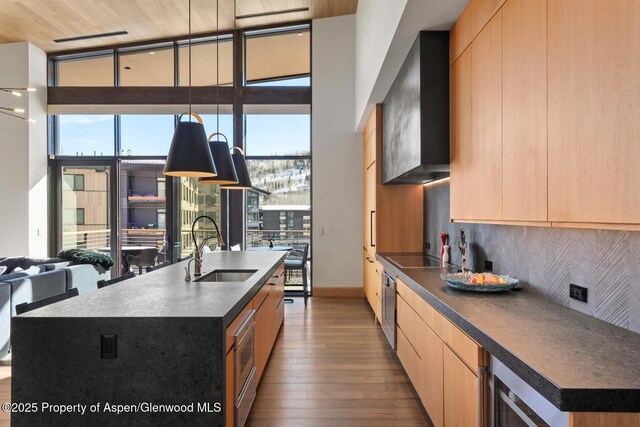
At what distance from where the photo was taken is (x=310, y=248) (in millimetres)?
6340

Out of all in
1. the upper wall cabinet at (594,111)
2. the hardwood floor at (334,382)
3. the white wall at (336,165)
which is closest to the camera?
the upper wall cabinet at (594,111)

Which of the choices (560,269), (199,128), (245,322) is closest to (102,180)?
(199,128)

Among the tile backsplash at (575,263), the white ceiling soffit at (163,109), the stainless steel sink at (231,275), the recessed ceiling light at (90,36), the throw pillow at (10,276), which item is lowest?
the throw pillow at (10,276)

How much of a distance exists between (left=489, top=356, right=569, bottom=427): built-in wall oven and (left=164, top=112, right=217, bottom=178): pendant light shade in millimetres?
2006

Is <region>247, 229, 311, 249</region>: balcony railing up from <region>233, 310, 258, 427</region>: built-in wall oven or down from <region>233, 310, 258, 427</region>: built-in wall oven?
up

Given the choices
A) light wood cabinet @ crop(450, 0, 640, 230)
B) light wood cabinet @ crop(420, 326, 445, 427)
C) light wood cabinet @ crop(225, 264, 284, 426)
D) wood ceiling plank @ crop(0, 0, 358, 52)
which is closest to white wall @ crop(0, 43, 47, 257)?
wood ceiling plank @ crop(0, 0, 358, 52)

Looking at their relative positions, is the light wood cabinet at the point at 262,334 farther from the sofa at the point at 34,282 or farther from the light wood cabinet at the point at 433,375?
the sofa at the point at 34,282

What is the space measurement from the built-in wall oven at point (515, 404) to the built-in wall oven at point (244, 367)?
1.21 metres

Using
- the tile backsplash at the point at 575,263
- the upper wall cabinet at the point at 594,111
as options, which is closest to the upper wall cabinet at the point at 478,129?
the tile backsplash at the point at 575,263

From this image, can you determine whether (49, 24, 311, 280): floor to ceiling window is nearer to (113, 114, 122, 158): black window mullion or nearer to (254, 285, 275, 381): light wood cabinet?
(113, 114, 122, 158): black window mullion

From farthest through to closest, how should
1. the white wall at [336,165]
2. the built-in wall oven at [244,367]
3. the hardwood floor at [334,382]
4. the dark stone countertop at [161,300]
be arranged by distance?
the white wall at [336,165], the hardwood floor at [334,382], the built-in wall oven at [244,367], the dark stone countertop at [161,300]

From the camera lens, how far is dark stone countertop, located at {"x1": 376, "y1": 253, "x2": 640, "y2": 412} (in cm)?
97

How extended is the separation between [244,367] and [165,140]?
5.46 metres

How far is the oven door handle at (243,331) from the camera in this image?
75.9 inches
